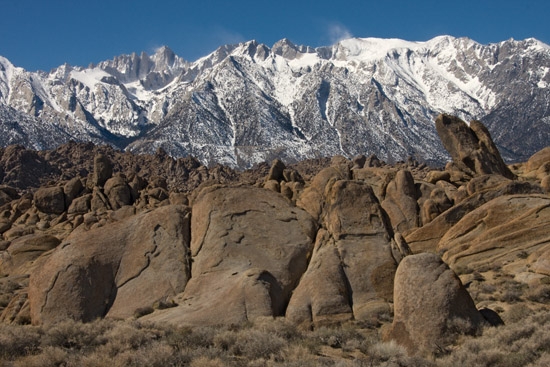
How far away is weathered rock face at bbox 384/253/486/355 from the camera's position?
14.8 metres

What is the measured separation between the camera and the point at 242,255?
1995 centimetres

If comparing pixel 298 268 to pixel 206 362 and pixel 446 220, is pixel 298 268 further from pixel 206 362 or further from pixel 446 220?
pixel 446 220

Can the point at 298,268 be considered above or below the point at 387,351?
above

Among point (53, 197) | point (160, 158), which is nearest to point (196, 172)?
point (160, 158)

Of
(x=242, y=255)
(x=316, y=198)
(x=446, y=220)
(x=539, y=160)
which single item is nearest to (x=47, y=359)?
(x=242, y=255)

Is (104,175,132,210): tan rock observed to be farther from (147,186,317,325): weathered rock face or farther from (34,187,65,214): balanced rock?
(147,186,317,325): weathered rock face

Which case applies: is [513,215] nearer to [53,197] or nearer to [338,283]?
[338,283]

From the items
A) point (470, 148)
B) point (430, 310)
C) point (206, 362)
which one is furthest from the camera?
point (470, 148)

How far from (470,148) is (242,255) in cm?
3278

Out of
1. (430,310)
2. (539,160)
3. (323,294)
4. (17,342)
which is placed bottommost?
(17,342)

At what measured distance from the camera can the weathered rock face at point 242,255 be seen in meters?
17.5

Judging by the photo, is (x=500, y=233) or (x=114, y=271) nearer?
(x=114, y=271)

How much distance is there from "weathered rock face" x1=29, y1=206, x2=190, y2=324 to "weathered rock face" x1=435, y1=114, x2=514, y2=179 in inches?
1250

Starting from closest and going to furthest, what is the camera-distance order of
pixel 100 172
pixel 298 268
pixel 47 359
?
pixel 47 359 < pixel 298 268 < pixel 100 172
